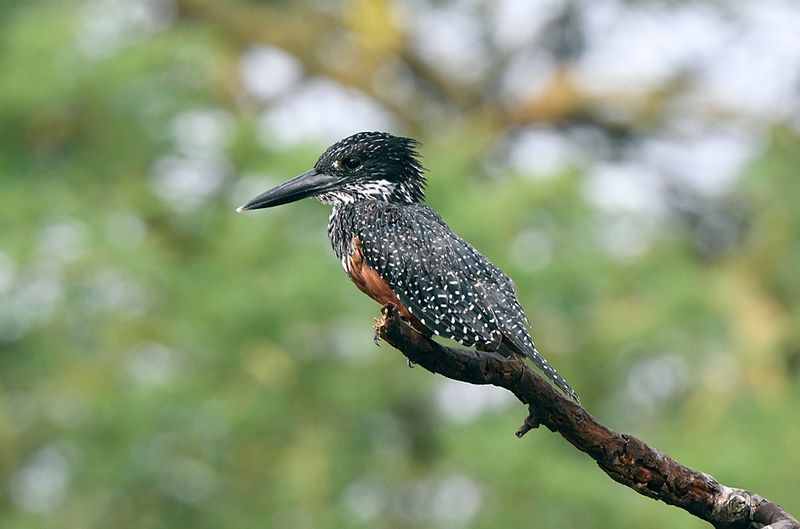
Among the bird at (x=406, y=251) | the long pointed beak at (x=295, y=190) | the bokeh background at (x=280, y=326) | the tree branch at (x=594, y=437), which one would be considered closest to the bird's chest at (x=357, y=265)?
the bird at (x=406, y=251)

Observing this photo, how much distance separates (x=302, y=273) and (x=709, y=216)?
21.3 feet

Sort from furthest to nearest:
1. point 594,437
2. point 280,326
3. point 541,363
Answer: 1. point 280,326
2. point 541,363
3. point 594,437

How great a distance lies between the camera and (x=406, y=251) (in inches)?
230

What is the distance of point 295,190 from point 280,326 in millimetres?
9255

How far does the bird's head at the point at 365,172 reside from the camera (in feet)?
21.4

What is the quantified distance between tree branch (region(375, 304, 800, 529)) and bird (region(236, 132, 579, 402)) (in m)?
0.27

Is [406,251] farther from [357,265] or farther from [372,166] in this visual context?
[372,166]

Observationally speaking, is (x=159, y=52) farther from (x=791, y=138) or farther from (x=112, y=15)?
(x=791, y=138)

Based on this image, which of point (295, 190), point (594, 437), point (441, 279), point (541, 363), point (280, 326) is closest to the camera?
point (594, 437)

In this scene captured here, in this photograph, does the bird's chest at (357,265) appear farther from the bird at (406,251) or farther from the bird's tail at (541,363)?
the bird's tail at (541,363)

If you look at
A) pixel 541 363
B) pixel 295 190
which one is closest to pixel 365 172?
pixel 295 190

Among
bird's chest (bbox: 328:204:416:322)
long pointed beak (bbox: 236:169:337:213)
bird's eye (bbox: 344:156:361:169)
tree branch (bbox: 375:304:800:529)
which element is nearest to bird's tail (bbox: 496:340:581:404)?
tree branch (bbox: 375:304:800:529)

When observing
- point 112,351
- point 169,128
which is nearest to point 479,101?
point 169,128

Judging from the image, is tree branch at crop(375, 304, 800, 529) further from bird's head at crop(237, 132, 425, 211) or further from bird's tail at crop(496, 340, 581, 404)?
bird's head at crop(237, 132, 425, 211)
